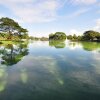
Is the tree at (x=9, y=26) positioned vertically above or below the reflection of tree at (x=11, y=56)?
above

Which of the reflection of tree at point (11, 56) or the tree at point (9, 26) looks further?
the tree at point (9, 26)

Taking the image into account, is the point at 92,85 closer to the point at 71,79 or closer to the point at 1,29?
the point at 71,79

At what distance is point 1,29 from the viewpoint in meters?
81.9

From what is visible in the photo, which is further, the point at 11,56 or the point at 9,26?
the point at 9,26

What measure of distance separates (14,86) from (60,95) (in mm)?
2977

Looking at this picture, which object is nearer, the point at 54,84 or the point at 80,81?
the point at 54,84

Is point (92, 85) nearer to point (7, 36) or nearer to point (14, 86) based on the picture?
point (14, 86)

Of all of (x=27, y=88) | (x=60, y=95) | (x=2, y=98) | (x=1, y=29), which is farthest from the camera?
(x=1, y=29)

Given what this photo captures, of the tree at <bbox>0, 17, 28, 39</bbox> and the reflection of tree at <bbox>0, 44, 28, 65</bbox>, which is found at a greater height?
the tree at <bbox>0, 17, 28, 39</bbox>

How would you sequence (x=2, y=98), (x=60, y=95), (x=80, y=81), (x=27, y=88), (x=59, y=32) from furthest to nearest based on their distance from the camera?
(x=59, y=32) → (x=80, y=81) → (x=27, y=88) → (x=60, y=95) → (x=2, y=98)

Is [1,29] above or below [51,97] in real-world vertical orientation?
above

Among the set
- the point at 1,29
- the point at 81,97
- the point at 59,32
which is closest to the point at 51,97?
the point at 81,97

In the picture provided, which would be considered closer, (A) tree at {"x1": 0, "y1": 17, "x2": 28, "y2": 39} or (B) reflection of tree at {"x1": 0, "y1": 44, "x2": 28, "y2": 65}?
(B) reflection of tree at {"x1": 0, "y1": 44, "x2": 28, "y2": 65}

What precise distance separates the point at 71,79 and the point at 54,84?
66.0 inches
